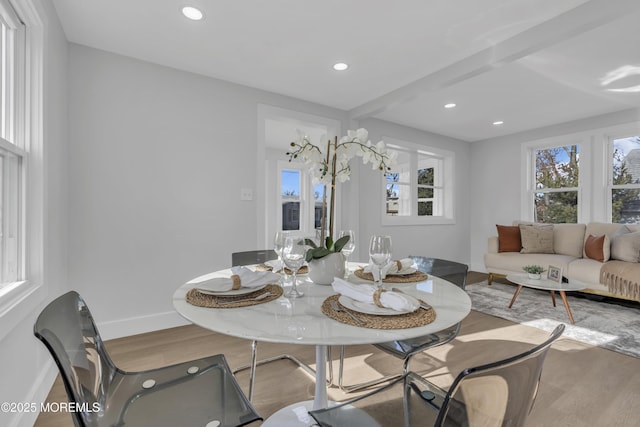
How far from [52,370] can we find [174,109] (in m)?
2.10

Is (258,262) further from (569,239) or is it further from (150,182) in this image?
(569,239)

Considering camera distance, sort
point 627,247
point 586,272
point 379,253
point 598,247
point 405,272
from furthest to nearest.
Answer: point 598,247, point 586,272, point 627,247, point 405,272, point 379,253

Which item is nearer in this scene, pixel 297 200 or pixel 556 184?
pixel 556 184

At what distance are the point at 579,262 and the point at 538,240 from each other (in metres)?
0.62

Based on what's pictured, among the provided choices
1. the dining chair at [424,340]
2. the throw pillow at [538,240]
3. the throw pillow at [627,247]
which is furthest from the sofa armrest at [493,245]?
the dining chair at [424,340]

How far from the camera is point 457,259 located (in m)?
5.26

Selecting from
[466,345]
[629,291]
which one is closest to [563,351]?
[466,345]

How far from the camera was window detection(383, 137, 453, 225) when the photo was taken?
4.58 metres

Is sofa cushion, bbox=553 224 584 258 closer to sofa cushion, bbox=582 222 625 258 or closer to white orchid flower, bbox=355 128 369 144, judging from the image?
sofa cushion, bbox=582 222 625 258

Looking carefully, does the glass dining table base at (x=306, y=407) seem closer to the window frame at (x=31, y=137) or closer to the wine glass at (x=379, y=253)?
the wine glass at (x=379, y=253)

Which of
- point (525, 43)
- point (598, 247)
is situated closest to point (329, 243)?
point (525, 43)

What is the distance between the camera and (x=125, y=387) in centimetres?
107

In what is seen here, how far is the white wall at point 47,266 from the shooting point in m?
A: 1.24

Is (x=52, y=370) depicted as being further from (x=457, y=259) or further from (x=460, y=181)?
(x=460, y=181)
